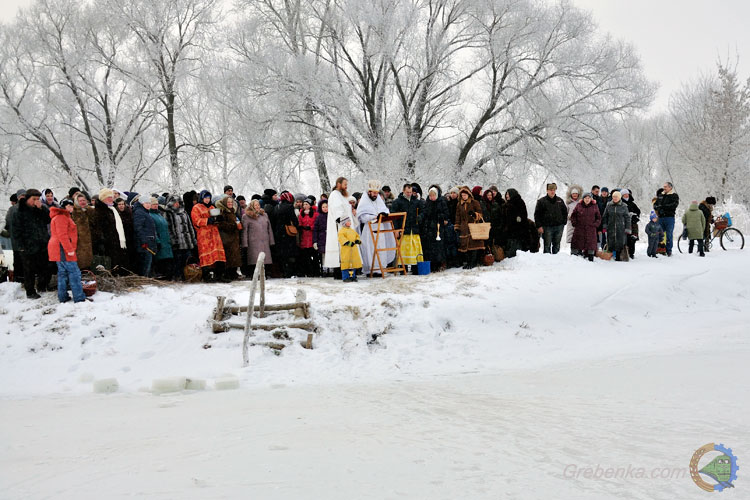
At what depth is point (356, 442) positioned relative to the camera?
3.87m

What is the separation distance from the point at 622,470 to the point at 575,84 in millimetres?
17244

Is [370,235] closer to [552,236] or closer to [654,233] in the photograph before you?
[552,236]

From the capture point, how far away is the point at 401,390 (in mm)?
5738

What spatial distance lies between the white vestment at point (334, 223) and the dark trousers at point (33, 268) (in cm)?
473

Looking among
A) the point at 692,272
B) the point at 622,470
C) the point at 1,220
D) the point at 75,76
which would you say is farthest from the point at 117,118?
the point at 622,470

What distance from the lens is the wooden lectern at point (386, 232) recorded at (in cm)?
1016

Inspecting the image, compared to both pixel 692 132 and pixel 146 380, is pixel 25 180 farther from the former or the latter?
pixel 692 132

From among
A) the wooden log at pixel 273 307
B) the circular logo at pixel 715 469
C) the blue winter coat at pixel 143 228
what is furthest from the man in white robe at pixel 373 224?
the circular logo at pixel 715 469

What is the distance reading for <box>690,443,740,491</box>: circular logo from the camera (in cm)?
290

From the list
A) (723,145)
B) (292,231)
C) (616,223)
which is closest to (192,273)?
(292,231)

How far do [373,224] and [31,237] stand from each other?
597cm

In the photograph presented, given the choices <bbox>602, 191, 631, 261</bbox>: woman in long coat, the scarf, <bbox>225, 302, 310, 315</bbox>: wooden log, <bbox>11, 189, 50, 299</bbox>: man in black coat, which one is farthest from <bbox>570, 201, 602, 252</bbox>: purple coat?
<bbox>11, 189, 50, 299</bbox>: man in black coat

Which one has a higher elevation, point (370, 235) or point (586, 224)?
point (586, 224)

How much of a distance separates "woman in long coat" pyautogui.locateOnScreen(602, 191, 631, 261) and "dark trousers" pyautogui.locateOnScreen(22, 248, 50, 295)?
37.1ft
